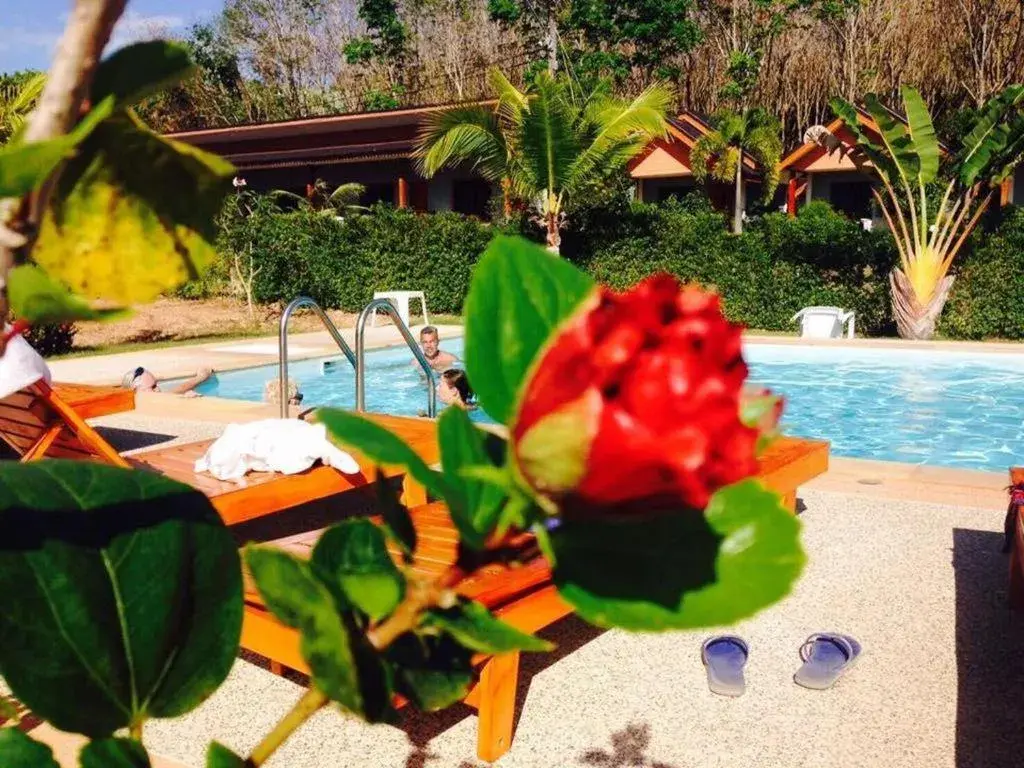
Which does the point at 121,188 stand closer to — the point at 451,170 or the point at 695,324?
the point at 695,324

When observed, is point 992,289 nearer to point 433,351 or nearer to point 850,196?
point 433,351

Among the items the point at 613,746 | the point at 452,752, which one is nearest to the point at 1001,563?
the point at 613,746

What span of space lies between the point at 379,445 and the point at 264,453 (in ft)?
16.2

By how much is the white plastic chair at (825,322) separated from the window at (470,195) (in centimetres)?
1191

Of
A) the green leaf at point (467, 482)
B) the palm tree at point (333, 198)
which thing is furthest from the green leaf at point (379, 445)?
the palm tree at point (333, 198)

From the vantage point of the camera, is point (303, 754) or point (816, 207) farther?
point (816, 207)

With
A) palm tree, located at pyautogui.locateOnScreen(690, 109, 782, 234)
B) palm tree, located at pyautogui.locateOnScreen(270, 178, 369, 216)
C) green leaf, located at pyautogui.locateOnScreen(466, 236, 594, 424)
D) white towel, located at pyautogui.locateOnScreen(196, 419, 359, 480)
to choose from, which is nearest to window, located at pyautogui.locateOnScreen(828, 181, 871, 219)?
palm tree, located at pyautogui.locateOnScreen(690, 109, 782, 234)

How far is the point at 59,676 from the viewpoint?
45 cm

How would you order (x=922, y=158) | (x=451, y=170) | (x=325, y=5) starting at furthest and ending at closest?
(x=325, y=5), (x=451, y=170), (x=922, y=158)

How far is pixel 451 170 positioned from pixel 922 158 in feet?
44.7

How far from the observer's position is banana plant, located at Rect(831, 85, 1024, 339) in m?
14.7

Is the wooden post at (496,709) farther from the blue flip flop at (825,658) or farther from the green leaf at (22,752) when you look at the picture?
the green leaf at (22,752)

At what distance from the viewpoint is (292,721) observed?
0.43 metres

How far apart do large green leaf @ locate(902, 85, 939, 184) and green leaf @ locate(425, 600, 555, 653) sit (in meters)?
16.3
